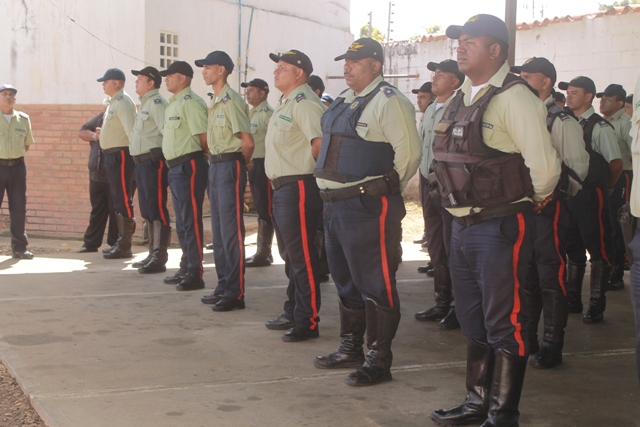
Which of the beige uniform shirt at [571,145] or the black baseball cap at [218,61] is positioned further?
the black baseball cap at [218,61]

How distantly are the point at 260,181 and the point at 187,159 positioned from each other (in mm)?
1664

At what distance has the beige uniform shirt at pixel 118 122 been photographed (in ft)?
28.9

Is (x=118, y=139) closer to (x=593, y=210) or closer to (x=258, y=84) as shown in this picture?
(x=258, y=84)

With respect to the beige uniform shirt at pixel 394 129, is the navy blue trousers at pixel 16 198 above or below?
below

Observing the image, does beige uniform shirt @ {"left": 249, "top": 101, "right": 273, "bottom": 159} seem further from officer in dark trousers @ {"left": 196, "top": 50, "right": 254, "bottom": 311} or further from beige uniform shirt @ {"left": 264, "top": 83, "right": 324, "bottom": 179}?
beige uniform shirt @ {"left": 264, "top": 83, "right": 324, "bottom": 179}

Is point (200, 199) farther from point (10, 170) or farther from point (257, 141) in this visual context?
point (10, 170)

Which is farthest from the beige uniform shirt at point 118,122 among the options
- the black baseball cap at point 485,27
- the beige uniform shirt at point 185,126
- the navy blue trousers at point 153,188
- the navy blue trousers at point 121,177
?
the black baseball cap at point 485,27

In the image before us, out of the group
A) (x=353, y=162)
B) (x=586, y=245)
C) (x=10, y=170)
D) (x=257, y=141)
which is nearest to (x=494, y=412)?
(x=353, y=162)

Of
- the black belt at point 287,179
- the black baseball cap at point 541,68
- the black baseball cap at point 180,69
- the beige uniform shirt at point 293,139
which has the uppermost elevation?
the black baseball cap at point 180,69

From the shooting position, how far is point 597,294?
6434 mm

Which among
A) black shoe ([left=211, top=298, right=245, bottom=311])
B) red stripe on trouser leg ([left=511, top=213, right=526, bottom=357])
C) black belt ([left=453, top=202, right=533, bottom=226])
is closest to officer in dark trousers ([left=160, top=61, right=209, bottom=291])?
black shoe ([left=211, top=298, right=245, bottom=311])

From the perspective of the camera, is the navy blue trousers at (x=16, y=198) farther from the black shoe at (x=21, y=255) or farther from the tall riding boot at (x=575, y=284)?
the tall riding boot at (x=575, y=284)

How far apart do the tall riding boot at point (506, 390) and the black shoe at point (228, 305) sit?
3251 mm

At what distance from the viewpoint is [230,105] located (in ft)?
22.1
